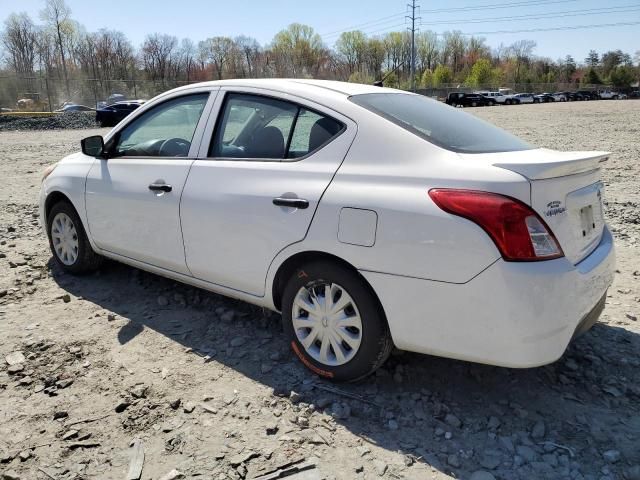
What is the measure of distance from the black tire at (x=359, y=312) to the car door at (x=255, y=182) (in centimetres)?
21

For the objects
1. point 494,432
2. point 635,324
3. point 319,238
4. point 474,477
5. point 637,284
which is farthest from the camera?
point 637,284

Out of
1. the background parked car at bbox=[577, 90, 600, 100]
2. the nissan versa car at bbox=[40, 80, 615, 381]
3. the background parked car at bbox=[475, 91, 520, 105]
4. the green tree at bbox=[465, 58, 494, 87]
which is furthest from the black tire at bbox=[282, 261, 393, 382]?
the green tree at bbox=[465, 58, 494, 87]

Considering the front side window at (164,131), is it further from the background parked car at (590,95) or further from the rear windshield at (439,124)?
the background parked car at (590,95)

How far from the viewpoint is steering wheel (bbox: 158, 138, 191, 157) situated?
12.5 ft

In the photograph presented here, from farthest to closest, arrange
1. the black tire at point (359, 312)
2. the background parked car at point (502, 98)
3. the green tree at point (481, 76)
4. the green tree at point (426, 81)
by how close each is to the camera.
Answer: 1. the green tree at point (426, 81)
2. the green tree at point (481, 76)
3. the background parked car at point (502, 98)
4. the black tire at point (359, 312)

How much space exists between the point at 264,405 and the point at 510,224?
63.5 inches

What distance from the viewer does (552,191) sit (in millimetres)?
2555

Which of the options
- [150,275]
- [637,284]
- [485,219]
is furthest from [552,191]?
[150,275]

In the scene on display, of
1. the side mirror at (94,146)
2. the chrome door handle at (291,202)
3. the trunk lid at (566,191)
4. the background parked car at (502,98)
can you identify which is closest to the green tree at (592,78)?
the background parked car at (502,98)

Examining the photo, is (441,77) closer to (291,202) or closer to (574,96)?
(574,96)

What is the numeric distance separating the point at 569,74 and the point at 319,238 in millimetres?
137464

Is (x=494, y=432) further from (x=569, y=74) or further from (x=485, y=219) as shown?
(x=569, y=74)

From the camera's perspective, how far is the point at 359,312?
287 centimetres

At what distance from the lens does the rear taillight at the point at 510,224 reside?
2.42 m
